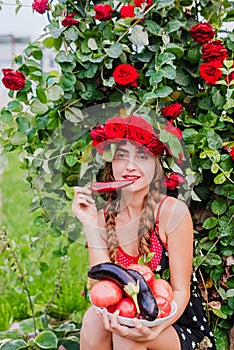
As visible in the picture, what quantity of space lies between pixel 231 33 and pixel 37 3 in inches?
28.3

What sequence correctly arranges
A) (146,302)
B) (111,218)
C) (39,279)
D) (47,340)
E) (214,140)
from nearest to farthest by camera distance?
(146,302), (111,218), (214,140), (47,340), (39,279)

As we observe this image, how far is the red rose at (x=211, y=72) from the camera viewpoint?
2.39 meters

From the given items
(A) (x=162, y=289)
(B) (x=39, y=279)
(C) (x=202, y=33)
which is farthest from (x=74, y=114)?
(B) (x=39, y=279)

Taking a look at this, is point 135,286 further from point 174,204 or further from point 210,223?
point 210,223

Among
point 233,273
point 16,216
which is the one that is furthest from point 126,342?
point 16,216

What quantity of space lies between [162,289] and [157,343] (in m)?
0.17

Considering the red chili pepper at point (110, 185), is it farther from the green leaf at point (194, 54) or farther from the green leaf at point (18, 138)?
the green leaf at point (194, 54)

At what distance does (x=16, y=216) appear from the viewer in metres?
5.07

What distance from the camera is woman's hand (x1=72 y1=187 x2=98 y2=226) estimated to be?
220 cm

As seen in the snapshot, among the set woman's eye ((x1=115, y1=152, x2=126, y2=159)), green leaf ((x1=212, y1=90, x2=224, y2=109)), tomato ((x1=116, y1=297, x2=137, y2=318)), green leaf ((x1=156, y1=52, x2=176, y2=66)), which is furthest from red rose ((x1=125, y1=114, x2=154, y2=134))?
tomato ((x1=116, y1=297, x2=137, y2=318))

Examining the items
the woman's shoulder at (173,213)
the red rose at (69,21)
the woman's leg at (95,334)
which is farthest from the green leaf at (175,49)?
the woman's leg at (95,334)

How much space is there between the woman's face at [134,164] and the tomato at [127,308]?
1.26ft

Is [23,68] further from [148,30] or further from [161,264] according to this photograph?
[161,264]

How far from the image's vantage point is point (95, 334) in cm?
218
